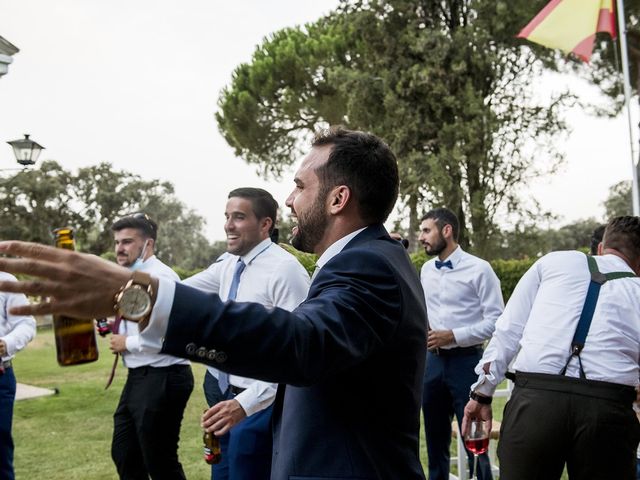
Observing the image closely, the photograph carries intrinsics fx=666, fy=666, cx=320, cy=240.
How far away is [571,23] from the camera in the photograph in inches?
533

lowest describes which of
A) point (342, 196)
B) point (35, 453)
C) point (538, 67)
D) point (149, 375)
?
point (35, 453)

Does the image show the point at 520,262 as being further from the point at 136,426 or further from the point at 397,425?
the point at 397,425

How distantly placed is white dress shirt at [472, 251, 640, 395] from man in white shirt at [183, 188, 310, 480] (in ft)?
4.52

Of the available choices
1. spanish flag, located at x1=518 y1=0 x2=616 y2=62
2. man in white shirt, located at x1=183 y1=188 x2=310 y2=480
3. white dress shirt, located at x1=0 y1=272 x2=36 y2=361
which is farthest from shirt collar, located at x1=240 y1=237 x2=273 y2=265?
spanish flag, located at x1=518 y1=0 x2=616 y2=62

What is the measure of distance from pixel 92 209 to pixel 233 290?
54.8 m

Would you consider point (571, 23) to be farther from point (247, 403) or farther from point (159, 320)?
point (159, 320)

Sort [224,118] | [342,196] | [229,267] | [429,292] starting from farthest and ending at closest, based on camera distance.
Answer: [224,118] → [429,292] → [229,267] → [342,196]

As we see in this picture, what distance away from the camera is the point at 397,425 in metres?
1.95

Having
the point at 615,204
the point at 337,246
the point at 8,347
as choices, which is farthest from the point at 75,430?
the point at 615,204

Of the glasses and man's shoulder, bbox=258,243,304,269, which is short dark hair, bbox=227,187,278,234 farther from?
the glasses

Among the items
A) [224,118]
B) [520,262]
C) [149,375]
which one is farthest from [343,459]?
[224,118]

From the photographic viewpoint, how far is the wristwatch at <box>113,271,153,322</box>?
1.35m

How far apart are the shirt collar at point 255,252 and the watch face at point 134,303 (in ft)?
9.60

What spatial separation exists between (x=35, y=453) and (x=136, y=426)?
11.3 feet
